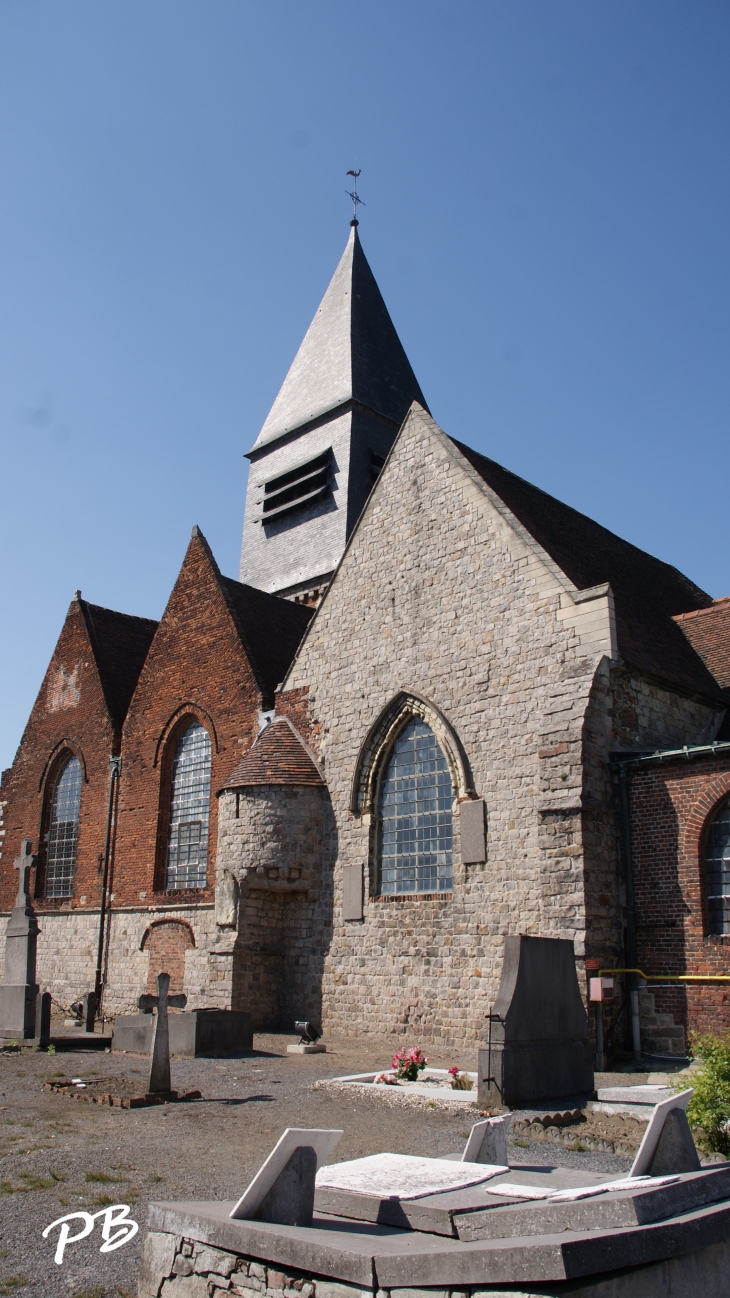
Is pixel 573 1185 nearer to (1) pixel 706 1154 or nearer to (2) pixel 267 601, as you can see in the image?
(1) pixel 706 1154

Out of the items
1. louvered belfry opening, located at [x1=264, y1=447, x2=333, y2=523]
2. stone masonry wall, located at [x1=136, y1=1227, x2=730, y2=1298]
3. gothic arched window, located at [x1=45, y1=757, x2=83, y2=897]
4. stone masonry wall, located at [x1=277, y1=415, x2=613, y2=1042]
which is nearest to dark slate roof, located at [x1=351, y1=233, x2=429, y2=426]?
louvered belfry opening, located at [x1=264, y1=447, x2=333, y2=523]

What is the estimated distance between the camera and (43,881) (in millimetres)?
24453

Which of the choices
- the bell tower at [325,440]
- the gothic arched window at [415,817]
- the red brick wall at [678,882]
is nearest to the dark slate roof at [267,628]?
the bell tower at [325,440]

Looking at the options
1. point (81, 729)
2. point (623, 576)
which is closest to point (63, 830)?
point (81, 729)

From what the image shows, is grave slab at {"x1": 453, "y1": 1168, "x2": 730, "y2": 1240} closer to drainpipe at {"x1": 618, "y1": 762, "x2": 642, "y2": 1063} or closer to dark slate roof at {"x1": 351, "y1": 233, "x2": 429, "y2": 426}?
drainpipe at {"x1": 618, "y1": 762, "x2": 642, "y2": 1063}

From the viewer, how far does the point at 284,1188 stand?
3.71 metres

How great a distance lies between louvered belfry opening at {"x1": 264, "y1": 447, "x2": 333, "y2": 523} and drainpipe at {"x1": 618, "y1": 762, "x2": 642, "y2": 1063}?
1587cm

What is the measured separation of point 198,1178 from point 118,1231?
1.12 meters

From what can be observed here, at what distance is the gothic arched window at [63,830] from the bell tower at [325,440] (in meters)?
7.37

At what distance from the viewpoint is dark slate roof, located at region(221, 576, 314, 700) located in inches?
792

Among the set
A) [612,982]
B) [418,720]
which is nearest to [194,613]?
[418,720]

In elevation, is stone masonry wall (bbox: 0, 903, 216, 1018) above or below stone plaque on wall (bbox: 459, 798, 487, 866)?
below

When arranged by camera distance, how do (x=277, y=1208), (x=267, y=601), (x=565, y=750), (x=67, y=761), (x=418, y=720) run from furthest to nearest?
(x=67, y=761), (x=267, y=601), (x=418, y=720), (x=565, y=750), (x=277, y=1208)

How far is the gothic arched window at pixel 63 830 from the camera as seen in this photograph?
936 inches
